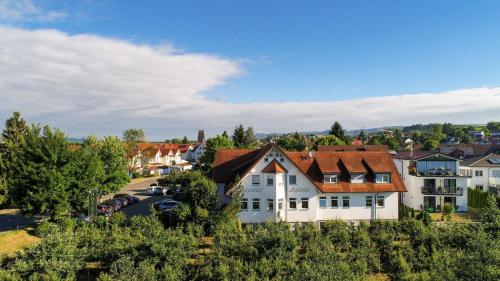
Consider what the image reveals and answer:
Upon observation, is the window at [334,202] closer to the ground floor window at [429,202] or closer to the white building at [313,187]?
the white building at [313,187]

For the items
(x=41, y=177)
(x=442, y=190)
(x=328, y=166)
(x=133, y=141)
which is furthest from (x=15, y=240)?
(x=133, y=141)

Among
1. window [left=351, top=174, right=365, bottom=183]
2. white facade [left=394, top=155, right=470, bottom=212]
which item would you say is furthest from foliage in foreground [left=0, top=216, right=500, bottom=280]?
white facade [left=394, top=155, right=470, bottom=212]

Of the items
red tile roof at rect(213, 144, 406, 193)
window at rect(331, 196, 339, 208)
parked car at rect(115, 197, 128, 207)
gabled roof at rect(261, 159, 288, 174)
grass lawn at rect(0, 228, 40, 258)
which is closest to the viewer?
grass lawn at rect(0, 228, 40, 258)

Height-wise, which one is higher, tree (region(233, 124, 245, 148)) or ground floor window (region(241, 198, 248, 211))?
tree (region(233, 124, 245, 148))

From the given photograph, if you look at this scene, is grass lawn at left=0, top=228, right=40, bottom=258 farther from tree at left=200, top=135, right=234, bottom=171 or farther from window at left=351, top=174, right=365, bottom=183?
tree at left=200, top=135, right=234, bottom=171

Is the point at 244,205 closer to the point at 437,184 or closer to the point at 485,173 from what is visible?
the point at 437,184

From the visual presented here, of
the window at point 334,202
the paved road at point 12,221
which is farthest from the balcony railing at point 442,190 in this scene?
the paved road at point 12,221

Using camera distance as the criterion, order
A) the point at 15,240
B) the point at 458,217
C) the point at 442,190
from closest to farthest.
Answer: the point at 15,240, the point at 458,217, the point at 442,190
